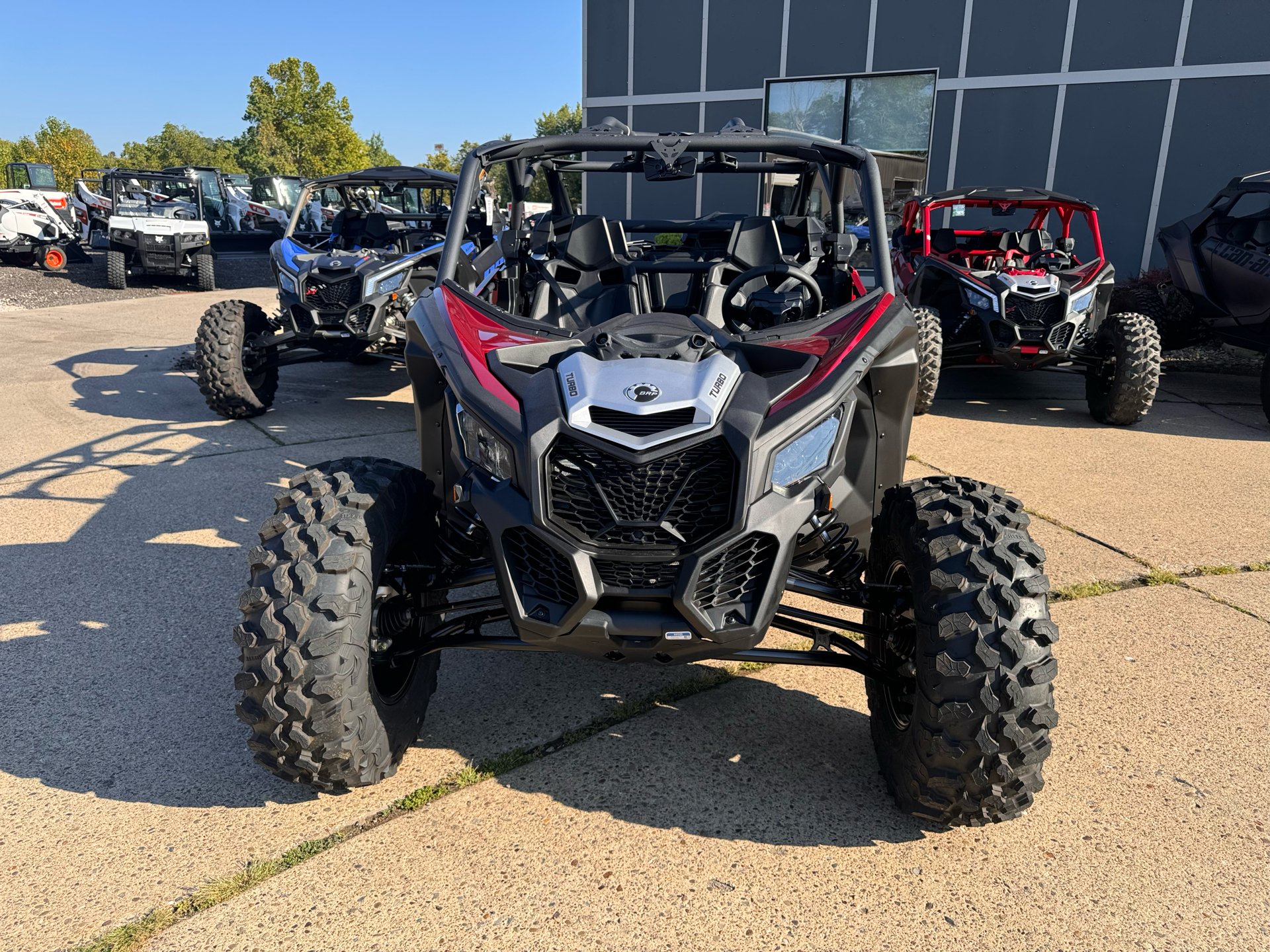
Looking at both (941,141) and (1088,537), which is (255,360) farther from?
(941,141)

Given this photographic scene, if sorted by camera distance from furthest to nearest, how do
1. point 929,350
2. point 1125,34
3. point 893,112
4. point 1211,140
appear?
point 893,112, point 1125,34, point 1211,140, point 929,350

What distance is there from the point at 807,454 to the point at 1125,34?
43.9 feet

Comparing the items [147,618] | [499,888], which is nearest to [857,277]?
[499,888]

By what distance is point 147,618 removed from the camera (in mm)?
3559

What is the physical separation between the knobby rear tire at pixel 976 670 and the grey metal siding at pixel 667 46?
15391mm

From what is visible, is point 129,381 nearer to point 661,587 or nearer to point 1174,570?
point 661,587

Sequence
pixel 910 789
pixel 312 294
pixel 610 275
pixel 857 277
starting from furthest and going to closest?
pixel 312 294 < pixel 610 275 < pixel 857 277 < pixel 910 789

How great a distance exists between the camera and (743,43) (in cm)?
1547

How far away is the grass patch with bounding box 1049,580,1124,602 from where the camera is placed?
3.93 meters

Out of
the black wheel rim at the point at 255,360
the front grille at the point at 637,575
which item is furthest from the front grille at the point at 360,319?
the front grille at the point at 637,575

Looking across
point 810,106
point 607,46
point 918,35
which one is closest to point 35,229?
point 607,46

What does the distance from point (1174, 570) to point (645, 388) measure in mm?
3264

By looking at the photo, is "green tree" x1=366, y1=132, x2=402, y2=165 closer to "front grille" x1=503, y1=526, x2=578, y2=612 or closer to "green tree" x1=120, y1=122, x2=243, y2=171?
"green tree" x1=120, y1=122, x2=243, y2=171

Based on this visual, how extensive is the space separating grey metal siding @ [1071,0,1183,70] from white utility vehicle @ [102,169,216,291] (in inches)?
570
